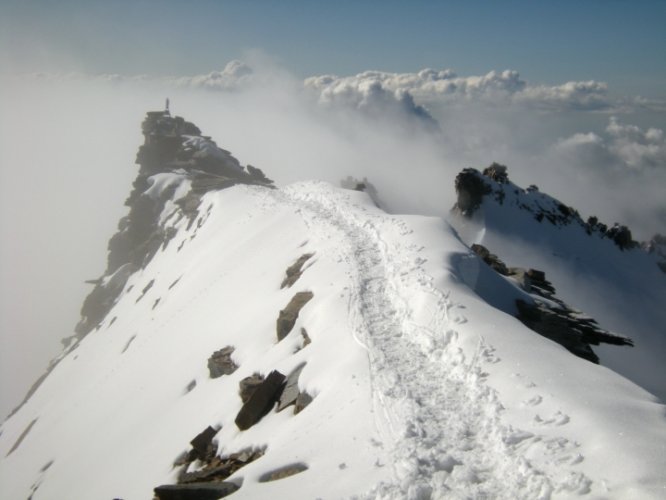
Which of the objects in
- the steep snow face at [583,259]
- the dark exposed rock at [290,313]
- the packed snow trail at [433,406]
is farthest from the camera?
the steep snow face at [583,259]

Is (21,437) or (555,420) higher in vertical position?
(555,420)

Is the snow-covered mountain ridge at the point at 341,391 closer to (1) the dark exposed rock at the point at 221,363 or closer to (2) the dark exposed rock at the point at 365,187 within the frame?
(1) the dark exposed rock at the point at 221,363

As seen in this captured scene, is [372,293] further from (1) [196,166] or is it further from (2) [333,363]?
(1) [196,166]

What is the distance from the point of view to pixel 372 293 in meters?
18.8

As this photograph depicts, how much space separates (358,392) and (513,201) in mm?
60082

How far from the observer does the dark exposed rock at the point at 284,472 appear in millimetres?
10413

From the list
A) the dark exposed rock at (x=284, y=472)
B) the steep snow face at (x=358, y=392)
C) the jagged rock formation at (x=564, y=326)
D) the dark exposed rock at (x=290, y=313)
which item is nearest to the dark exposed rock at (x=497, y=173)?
the steep snow face at (x=358, y=392)

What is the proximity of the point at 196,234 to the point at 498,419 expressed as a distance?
42443mm

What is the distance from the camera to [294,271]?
83.0 feet

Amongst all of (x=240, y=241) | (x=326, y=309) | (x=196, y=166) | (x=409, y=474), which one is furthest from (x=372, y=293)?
(x=196, y=166)

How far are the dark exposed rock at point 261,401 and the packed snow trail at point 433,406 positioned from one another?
3.22 metres

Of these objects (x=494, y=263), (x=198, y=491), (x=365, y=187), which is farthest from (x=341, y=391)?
(x=365, y=187)

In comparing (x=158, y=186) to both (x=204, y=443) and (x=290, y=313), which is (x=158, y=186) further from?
(x=204, y=443)

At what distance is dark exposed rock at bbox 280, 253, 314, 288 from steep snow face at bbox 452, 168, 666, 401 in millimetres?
34475
